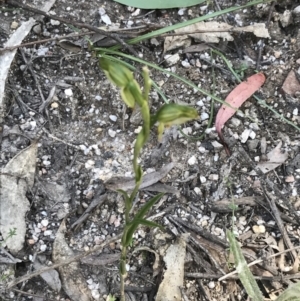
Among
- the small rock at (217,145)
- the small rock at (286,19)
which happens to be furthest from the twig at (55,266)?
the small rock at (286,19)

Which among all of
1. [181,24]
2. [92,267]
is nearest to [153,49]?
[181,24]

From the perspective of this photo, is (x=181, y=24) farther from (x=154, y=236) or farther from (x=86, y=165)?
(x=154, y=236)

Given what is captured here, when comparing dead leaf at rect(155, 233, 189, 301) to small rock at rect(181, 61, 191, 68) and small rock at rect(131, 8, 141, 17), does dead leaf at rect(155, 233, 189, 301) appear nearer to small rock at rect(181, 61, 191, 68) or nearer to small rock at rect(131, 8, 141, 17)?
small rock at rect(181, 61, 191, 68)

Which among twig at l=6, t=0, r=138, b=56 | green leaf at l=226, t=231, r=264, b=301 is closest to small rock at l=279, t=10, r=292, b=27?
twig at l=6, t=0, r=138, b=56

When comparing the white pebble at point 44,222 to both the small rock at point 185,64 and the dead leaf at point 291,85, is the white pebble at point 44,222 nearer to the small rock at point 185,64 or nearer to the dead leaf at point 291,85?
the small rock at point 185,64

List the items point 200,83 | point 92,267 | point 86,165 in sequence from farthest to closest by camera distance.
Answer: point 200,83 < point 86,165 < point 92,267

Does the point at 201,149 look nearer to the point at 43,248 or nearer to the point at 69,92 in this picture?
the point at 69,92
